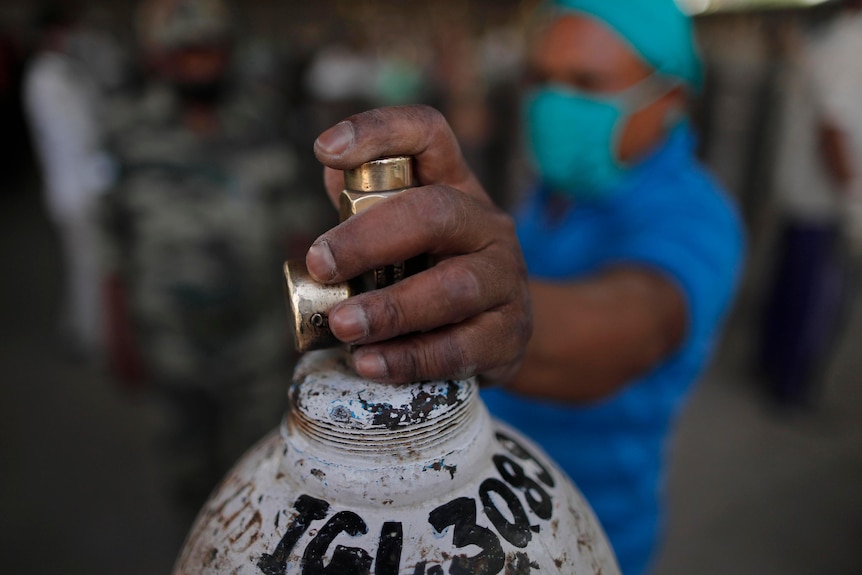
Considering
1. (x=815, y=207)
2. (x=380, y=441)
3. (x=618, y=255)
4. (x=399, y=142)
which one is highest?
(x=399, y=142)

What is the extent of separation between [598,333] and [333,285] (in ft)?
2.71

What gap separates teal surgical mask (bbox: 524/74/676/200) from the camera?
202 cm

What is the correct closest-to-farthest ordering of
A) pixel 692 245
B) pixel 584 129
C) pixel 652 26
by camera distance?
1. pixel 692 245
2. pixel 652 26
3. pixel 584 129

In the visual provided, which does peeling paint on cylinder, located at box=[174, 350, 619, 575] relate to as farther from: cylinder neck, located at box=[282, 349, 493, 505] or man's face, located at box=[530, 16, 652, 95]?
man's face, located at box=[530, 16, 652, 95]

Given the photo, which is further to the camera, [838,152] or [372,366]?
[838,152]

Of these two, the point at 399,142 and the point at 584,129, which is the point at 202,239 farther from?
the point at 399,142

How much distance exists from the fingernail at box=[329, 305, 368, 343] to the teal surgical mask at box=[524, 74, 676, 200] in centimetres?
151

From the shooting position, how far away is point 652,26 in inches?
75.9

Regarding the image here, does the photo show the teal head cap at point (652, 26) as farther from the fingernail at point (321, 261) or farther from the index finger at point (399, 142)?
the fingernail at point (321, 261)

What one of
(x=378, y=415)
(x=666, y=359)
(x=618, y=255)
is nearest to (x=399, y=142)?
(x=378, y=415)

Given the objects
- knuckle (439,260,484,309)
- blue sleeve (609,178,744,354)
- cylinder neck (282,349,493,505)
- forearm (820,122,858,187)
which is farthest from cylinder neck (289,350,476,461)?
forearm (820,122,858,187)

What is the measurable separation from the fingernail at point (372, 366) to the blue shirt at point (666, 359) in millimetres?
1008

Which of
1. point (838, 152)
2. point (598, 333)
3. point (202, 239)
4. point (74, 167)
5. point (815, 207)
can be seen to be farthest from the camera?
point (74, 167)

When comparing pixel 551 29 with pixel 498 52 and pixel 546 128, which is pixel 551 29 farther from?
pixel 498 52
